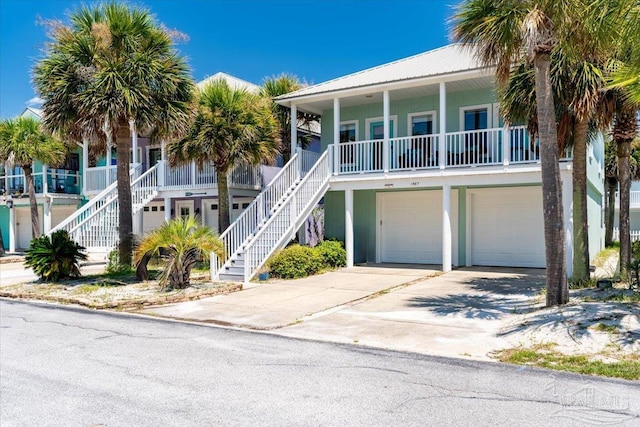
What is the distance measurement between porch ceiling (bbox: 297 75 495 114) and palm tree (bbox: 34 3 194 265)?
5.40 meters

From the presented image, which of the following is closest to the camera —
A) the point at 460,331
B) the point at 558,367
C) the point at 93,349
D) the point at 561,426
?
the point at 561,426

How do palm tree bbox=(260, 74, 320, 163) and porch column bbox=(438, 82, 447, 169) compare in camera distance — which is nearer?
porch column bbox=(438, 82, 447, 169)

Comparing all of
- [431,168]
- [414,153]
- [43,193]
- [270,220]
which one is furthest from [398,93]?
[43,193]

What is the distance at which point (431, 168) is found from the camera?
1566 centimetres

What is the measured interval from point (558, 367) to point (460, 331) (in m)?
2.04

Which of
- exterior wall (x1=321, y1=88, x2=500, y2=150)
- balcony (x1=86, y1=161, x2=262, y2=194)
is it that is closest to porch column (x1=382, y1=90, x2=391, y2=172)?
exterior wall (x1=321, y1=88, x2=500, y2=150)

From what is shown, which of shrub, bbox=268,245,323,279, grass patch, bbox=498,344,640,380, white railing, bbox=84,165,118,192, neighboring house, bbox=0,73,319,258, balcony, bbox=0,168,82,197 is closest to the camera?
grass patch, bbox=498,344,640,380

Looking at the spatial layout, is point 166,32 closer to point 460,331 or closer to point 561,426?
point 460,331

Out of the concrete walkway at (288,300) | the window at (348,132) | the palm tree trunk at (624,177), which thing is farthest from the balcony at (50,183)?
the palm tree trunk at (624,177)

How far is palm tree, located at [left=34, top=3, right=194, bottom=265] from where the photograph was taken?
13.3 meters

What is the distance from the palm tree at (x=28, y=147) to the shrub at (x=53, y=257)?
961 centimetres

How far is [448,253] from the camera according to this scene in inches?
606

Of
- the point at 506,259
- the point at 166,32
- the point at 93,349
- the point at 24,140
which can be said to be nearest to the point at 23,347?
the point at 93,349

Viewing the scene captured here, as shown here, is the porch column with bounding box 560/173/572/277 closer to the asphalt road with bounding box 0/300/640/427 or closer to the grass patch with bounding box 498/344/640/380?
the grass patch with bounding box 498/344/640/380
